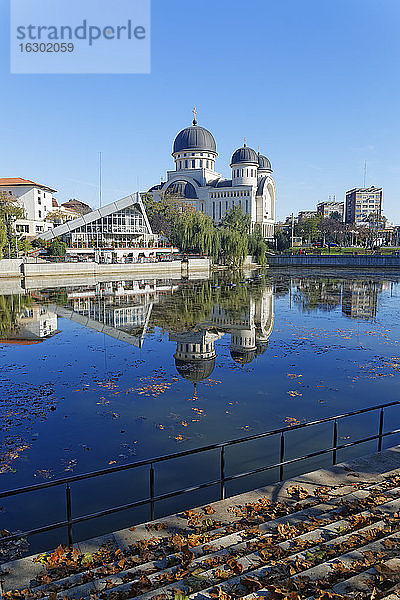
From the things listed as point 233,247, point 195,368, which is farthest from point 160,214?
point 195,368

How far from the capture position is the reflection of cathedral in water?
45.1 ft

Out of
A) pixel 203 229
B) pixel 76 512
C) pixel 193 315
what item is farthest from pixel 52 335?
pixel 203 229

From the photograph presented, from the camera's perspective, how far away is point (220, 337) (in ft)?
57.8

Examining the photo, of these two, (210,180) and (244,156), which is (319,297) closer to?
(244,156)

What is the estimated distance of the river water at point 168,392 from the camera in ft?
22.6

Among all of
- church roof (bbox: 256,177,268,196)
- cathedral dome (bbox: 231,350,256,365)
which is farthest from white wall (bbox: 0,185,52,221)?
cathedral dome (bbox: 231,350,256,365)

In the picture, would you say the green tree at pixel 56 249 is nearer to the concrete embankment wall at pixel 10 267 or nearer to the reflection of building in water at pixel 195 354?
the concrete embankment wall at pixel 10 267

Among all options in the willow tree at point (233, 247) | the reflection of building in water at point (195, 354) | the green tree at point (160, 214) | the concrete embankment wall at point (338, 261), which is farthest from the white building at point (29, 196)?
the reflection of building in water at point (195, 354)

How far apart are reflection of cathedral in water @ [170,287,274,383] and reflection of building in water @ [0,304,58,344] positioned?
5705 millimetres

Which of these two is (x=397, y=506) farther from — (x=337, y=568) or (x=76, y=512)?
(x=76, y=512)

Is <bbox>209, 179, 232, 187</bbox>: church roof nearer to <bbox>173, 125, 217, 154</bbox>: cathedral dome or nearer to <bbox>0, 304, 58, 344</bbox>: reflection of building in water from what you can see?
<bbox>173, 125, 217, 154</bbox>: cathedral dome

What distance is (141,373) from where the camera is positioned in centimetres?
1295

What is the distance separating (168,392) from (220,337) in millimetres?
6728

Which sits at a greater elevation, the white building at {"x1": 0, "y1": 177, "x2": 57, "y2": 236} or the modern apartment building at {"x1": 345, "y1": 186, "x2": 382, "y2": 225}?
the modern apartment building at {"x1": 345, "y1": 186, "x2": 382, "y2": 225}
